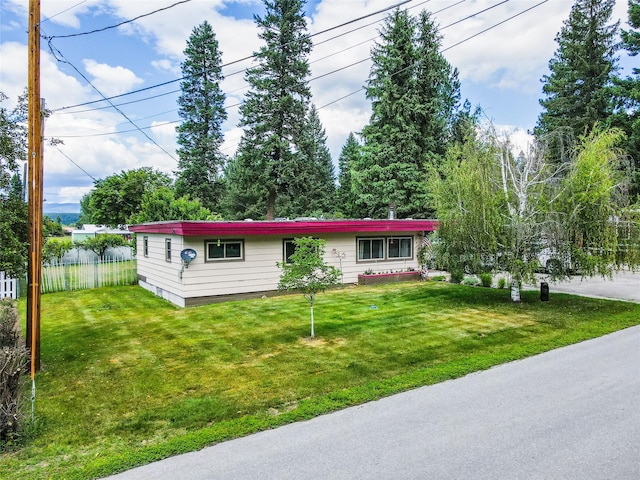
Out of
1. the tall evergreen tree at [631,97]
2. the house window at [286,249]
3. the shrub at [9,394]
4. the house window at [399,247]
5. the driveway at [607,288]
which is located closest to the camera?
the shrub at [9,394]

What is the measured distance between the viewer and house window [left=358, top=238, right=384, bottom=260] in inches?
557

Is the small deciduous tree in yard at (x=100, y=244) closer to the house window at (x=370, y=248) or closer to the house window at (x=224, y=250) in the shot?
the house window at (x=224, y=250)

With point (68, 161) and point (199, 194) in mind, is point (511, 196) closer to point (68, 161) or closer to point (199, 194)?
point (68, 161)

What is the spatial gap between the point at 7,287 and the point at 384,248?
11.7 m

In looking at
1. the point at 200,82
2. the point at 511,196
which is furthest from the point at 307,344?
the point at 200,82

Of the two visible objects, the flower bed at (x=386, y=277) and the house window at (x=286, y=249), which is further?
the flower bed at (x=386, y=277)

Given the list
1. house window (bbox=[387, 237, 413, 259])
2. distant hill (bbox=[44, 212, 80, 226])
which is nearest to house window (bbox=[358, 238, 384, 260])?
house window (bbox=[387, 237, 413, 259])

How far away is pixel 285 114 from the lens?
81.6 feet

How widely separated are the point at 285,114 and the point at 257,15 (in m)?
6.06

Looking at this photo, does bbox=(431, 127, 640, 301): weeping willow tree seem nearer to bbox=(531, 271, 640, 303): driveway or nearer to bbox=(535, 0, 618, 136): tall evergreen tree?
bbox=(531, 271, 640, 303): driveway

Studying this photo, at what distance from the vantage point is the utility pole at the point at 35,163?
535 centimetres

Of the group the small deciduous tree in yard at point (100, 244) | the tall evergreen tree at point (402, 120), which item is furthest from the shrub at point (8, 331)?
the tall evergreen tree at point (402, 120)

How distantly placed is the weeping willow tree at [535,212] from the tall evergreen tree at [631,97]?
1404 centimetres

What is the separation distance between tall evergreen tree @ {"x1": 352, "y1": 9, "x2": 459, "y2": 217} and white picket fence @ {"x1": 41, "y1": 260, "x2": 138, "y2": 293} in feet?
46.2
